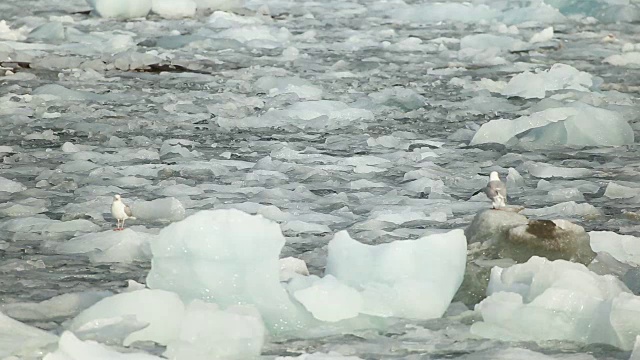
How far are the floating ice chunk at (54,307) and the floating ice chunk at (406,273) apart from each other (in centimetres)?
75

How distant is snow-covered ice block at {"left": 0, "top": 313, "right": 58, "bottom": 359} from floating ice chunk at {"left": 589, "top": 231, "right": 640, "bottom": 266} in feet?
6.43

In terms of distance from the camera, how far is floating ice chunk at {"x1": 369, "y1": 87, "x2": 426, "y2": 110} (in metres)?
7.97

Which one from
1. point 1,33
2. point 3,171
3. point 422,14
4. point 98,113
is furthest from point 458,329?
point 422,14

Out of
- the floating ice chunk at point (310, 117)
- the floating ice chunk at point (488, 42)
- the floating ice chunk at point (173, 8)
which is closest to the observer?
the floating ice chunk at point (310, 117)

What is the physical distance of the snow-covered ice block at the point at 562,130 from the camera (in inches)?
260

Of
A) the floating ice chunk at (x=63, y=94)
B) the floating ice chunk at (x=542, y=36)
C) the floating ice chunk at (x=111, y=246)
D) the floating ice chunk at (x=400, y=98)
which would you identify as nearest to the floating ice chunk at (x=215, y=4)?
the floating ice chunk at (x=542, y=36)

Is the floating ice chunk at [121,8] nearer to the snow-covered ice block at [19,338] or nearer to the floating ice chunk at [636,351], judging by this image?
the snow-covered ice block at [19,338]

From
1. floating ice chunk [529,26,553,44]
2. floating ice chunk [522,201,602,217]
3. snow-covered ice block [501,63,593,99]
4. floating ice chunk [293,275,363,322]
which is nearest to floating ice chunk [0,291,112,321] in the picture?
floating ice chunk [293,275,363,322]

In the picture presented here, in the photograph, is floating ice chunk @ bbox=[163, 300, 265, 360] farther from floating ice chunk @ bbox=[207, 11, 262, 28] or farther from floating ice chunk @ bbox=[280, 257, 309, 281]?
floating ice chunk @ bbox=[207, 11, 262, 28]

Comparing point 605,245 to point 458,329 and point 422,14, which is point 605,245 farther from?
point 422,14

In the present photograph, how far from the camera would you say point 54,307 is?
11.2 feet

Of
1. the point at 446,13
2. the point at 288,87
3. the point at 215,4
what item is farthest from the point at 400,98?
the point at 215,4

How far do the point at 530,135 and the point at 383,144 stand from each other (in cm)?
89

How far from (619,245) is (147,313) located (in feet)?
5.91
